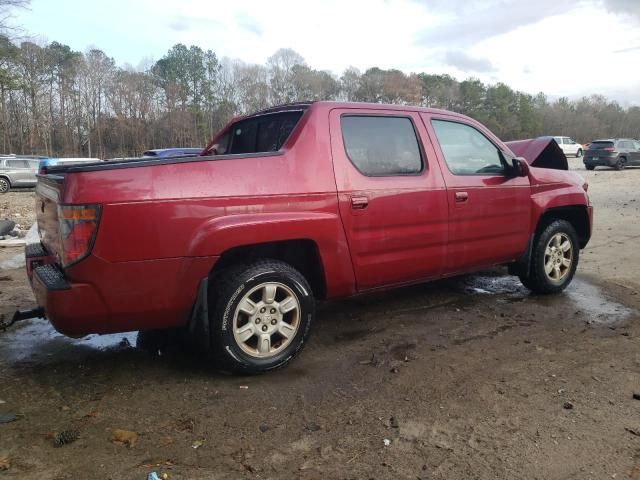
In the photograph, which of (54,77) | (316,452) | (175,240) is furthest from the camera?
(54,77)

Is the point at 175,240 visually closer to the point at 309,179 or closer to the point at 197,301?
the point at 197,301

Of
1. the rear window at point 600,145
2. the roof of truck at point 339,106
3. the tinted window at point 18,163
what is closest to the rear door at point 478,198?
the roof of truck at point 339,106

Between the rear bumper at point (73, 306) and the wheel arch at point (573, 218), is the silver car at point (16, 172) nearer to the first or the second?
the rear bumper at point (73, 306)

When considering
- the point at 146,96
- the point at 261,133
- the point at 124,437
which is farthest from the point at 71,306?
the point at 146,96

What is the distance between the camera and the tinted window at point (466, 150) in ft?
14.4

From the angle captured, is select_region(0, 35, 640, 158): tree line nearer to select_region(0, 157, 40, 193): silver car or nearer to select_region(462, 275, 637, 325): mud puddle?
select_region(0, 157, 40, 193): silver car

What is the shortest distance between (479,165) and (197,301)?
2817 mm

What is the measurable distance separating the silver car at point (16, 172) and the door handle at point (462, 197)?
2240 cm

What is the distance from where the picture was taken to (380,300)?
5.21 meters

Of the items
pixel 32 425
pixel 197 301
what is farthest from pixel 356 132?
pixel 32 425

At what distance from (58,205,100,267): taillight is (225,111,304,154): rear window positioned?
1.52 meters

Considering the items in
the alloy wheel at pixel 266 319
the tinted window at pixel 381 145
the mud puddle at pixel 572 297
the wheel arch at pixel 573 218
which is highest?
the tinted window at pixel 381 145

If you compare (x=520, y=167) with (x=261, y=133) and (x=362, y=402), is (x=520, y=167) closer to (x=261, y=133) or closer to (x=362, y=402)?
(x=261, y=133)

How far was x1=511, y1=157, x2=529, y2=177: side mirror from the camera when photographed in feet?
15.4
